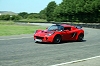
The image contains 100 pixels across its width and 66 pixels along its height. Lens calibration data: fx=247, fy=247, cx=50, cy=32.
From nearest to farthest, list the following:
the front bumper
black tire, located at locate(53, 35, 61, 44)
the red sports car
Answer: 1. the front bumper
2. the red sports car
3. black tire, located at locate(53, 35, 61, 44)

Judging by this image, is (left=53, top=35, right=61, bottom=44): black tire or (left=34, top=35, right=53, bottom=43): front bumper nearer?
(left=34, top=35, right=53, bottom=43): front bumper

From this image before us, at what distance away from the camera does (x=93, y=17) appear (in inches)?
2413

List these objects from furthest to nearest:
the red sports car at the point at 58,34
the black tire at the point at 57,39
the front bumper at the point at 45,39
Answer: the black tire at the point at 57,39 → the red sports car at the point at 58,34 → the front bumper at the point at 45,39

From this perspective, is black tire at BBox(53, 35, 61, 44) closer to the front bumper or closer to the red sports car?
the red sports car

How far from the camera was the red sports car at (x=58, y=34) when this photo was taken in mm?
15805

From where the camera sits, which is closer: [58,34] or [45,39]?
[45,39]

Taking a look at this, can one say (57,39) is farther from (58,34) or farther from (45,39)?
(45,39)

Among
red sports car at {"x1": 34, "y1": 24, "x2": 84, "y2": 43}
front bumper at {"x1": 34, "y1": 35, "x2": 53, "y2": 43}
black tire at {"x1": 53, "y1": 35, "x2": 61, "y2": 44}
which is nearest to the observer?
front bumper at {"x1": 34, "y1": 35, "x2": 53, "y2": 43}

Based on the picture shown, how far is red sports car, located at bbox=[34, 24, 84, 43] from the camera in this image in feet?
51.9

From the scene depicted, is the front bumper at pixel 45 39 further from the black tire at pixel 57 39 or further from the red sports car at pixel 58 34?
the black tire at pixel 57 39

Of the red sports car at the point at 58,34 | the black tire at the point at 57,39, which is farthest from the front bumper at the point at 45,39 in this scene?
the black tire at the point at 57,39

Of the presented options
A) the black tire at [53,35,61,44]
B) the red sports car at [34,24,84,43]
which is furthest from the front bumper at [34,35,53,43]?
the black tire at [53,35,61,44]

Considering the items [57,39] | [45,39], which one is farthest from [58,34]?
[45,39]

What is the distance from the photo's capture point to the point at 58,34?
53.2ft
